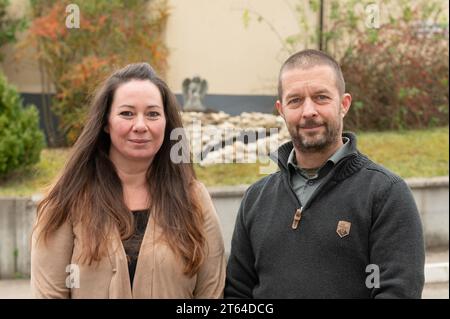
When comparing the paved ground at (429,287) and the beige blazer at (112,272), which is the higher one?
the beige blazer at (112,272)

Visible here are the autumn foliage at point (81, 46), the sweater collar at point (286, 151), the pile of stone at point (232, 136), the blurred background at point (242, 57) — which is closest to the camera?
the sweater collar at point (286, 151)

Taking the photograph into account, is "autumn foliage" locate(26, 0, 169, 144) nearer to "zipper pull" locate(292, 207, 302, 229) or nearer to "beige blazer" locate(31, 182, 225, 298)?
"beige blazer" locate(31, 182, 225, 298)

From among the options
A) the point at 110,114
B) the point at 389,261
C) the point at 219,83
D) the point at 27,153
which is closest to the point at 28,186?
the point at 27,153

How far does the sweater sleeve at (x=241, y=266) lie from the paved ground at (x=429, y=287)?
468cm

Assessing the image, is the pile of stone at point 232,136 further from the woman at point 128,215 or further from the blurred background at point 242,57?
the woman at point 128,215

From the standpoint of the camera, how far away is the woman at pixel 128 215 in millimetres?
3109

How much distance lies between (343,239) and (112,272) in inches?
34.2

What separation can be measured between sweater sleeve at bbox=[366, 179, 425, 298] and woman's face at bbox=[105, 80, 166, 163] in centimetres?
93

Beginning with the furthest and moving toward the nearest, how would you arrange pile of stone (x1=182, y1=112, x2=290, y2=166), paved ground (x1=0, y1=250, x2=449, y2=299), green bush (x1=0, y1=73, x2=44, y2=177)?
1. pile of stone (x1=182, y1=112, x2=290, y2=166)
2. green bush (x1=0, y1=73, x2=44, y2=177)
3. paved ground (x1=0, y1=250, x2=449, y2=299)

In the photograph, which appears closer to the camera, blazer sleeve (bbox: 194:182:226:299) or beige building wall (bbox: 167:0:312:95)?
blazer sleeve (bbox: 194:182:226:299)

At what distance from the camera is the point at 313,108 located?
3.00 metres

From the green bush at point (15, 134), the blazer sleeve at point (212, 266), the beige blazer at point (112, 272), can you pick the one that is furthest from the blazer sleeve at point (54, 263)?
the green bush at point (15, 134)

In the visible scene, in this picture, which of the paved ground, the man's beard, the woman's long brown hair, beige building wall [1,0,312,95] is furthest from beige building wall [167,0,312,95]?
the man's beard

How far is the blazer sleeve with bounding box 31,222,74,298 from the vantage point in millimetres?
3135
